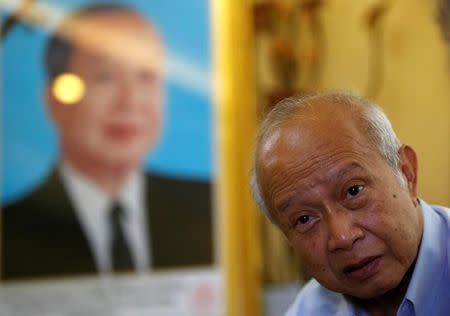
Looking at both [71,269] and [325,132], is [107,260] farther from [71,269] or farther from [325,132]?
[325,132]

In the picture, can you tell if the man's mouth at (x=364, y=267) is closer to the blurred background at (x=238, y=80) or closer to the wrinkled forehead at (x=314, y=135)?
the wrinkled forehead at (x=314, y=135)

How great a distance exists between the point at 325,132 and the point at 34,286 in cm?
165

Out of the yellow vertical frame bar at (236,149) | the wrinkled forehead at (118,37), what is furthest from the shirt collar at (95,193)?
the wrinkled forehead at (118,37)

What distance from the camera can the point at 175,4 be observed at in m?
2.55

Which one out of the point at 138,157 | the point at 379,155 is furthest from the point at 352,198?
the point at 138,157

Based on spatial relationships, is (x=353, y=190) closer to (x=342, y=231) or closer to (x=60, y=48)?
(x=342, y=231)

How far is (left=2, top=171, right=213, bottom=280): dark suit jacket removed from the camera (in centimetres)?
229

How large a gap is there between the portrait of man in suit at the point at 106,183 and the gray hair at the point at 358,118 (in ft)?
4.81

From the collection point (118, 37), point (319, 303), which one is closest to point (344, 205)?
point (319, 303)

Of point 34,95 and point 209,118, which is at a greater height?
point 34,95

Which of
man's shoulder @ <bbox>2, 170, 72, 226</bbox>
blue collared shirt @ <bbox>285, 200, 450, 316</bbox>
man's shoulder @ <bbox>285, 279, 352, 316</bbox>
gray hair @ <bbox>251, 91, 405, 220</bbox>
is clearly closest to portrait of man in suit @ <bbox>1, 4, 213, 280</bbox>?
man's shoulder @ <bbox>2, 170, 72, 226</bbox>

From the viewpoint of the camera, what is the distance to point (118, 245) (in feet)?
7.88

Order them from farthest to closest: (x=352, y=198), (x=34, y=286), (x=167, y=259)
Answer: (x=167, y=259)
(x=34, y=286)
(x=352, y=198)

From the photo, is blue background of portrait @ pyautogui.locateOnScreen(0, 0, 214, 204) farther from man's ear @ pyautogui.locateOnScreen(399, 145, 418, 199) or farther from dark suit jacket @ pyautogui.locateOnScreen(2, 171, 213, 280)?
man's ear @ pyautogui.locateOnScreen(399, 145, 418, 199)
